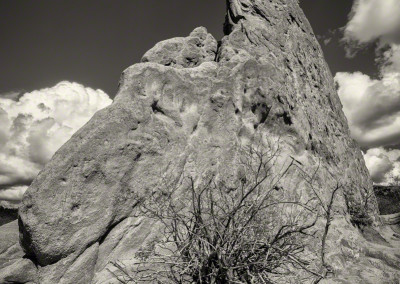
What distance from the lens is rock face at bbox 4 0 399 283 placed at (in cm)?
452

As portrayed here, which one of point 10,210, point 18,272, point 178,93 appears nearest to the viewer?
point 18,272

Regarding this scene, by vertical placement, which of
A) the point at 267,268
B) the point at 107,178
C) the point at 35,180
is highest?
the point at 107,178

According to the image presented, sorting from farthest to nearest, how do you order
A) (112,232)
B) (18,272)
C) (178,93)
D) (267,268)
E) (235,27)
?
(235,27)
(178,93)
(112,232)
(18,272)
(267,268)

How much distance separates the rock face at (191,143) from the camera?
4.52m

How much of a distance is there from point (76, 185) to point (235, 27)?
5444 mm

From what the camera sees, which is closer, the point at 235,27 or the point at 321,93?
the point at 235,27

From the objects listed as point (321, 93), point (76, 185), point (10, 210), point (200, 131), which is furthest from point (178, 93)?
point (10, 210)

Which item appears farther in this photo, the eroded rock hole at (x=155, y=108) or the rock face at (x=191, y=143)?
the eroded rock hole at (x=155, y=108)

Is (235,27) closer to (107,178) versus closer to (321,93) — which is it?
(321,93)

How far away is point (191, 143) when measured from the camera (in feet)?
19.0

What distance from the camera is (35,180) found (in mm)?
4570

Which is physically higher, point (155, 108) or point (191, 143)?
point (155, 108)

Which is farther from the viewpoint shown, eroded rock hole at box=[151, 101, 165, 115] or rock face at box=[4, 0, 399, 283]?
eroded rock hole at box=[151, 101, 165, 115]

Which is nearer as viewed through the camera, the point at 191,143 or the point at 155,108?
the point at 155,108
